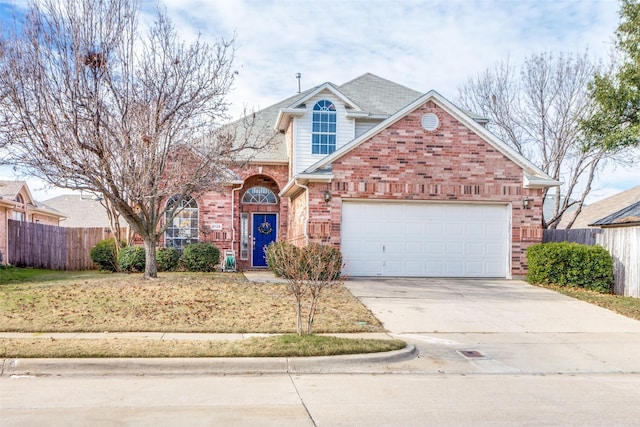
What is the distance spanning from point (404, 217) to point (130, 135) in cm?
820

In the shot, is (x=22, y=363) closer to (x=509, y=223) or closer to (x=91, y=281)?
(x=91, y=281)

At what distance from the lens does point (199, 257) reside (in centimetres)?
1953

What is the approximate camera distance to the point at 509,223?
17734 millimetres

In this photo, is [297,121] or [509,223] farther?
[297,121]

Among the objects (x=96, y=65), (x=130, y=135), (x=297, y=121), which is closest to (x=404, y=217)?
(x=297, y=121)

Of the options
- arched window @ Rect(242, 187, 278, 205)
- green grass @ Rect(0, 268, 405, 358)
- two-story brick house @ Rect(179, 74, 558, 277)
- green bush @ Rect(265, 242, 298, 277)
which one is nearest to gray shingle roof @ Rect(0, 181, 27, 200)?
arched window @ Rect(242, 187, 278, 205)

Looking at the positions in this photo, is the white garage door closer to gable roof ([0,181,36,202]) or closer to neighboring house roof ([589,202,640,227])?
neighboring house roof ([589,202,640,227])

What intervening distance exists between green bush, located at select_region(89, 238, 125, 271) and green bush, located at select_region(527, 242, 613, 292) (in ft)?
45.2

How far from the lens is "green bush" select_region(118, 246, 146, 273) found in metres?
18.9

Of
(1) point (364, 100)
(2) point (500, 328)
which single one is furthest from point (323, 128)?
(2) point (500, 328)

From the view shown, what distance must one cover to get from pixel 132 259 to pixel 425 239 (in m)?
9.32

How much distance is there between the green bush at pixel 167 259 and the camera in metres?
19.6

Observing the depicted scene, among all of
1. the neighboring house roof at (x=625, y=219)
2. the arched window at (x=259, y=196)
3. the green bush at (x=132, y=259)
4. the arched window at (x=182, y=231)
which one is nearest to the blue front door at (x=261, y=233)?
the arched window at (x=259, y=196)

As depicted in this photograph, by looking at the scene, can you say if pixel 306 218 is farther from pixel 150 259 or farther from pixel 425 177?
pixel 150 259
